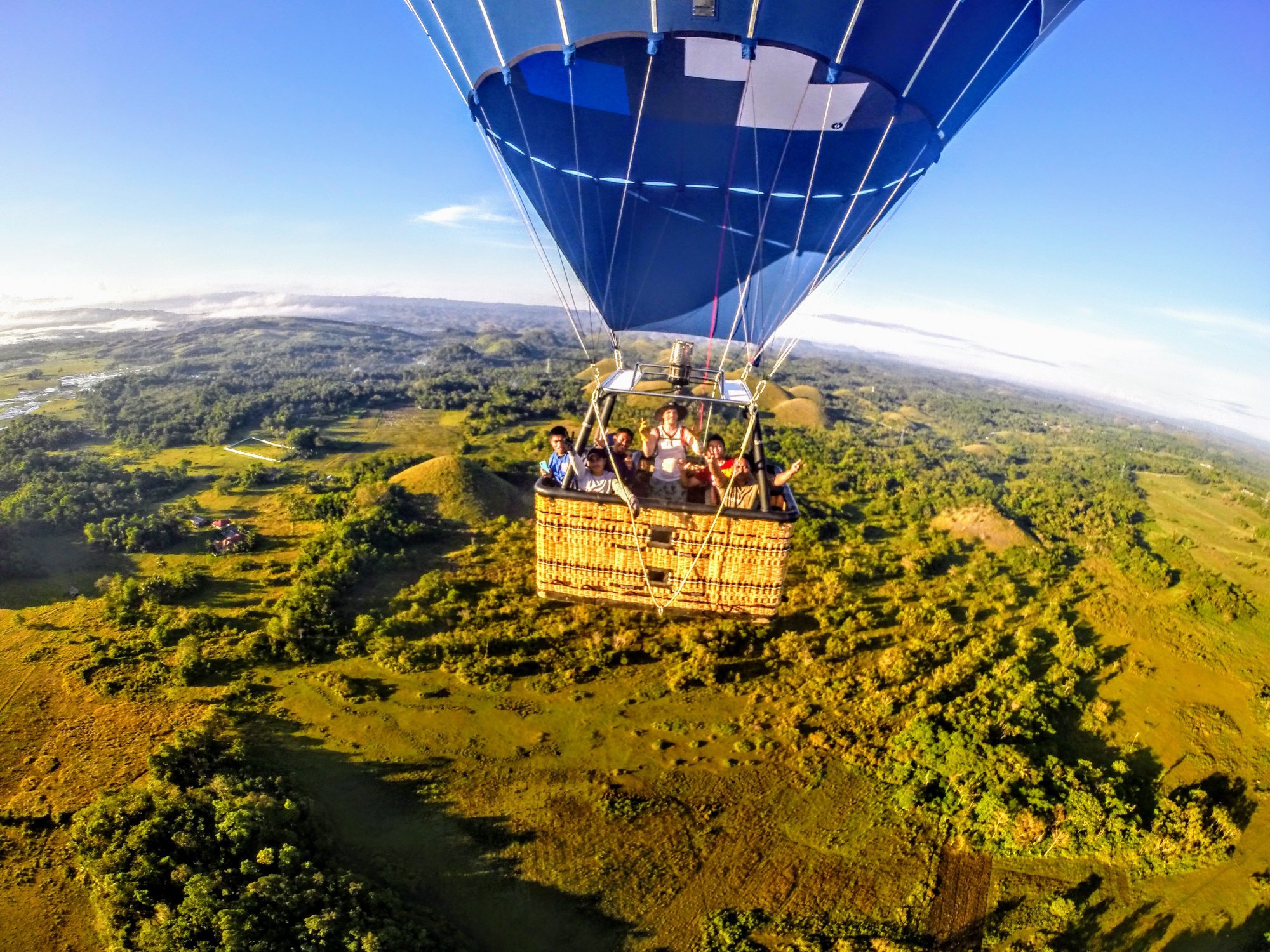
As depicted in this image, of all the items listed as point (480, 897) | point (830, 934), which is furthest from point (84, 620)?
point (830, 934)

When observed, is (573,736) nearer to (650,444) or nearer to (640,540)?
(650,444)

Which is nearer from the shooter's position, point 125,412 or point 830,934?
point 830,934

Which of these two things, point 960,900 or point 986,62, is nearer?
point 986,62

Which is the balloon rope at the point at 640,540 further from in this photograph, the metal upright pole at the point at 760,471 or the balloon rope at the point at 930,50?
the balloon rope at the point at 930,50

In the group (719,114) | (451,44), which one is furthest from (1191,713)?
(451,44)

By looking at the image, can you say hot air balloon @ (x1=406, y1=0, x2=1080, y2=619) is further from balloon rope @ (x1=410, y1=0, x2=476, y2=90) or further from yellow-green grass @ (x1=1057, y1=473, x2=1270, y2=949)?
yellow-green grass @ (x1=1057, y1=473, x2=1270, y2=949)

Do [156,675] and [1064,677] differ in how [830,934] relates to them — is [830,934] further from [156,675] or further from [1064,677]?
[156,675]

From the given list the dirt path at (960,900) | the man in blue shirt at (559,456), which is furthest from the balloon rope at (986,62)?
the dirt path at (960,900)
